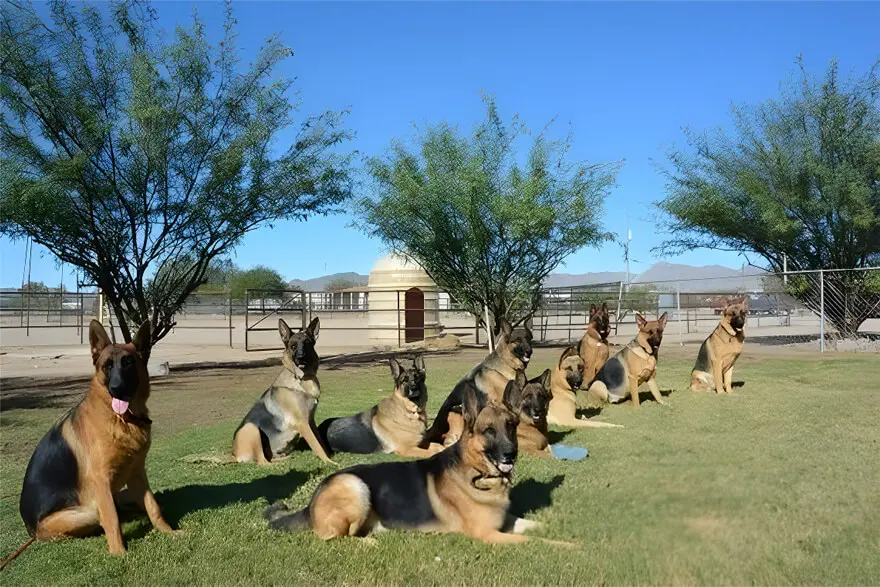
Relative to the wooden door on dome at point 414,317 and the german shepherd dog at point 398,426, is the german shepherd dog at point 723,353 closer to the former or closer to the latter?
the german shepherd dog at point 398,426

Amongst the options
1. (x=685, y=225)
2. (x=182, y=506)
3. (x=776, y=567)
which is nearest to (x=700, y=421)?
(x=776, y=567)

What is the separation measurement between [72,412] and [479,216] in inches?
678

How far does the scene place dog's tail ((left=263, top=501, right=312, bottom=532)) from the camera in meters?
5.07

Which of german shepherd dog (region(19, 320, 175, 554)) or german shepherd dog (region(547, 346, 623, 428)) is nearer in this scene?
german shepherd dog (region(19, 320, 175, 554))

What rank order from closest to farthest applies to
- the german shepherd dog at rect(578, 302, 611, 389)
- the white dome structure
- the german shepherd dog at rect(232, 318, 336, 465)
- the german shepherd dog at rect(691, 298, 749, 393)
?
the german shepherd dog at rect(232, 318, 336, 465) → the german shepherd dog at rect(691, 298, 749, 393) → the german shepherd dog at rect(578, 302, 611, 389) → the white dome structure

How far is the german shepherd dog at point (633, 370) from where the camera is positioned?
11188 millimetres

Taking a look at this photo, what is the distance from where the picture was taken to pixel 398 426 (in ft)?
26.5

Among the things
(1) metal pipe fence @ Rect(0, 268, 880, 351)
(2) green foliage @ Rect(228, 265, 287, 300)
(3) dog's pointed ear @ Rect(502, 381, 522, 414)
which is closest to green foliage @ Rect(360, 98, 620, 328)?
(1) metal pipe fence @ Rect(0, 268, 880, 351)

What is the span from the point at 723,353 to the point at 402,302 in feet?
71.3

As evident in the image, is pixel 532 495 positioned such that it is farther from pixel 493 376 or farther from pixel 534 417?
pixel 493 376

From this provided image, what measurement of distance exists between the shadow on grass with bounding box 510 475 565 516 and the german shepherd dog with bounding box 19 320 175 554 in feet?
9.80

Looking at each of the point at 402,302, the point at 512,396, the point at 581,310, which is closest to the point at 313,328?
the point at 512,396

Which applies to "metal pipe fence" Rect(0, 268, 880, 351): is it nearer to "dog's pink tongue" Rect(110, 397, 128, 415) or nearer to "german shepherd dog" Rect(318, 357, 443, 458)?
"german shepherd dog" Rect(318, 357, 443, 458)

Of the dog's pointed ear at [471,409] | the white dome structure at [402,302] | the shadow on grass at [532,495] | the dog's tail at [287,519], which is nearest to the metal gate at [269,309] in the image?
the white dome structure at [402,302]
